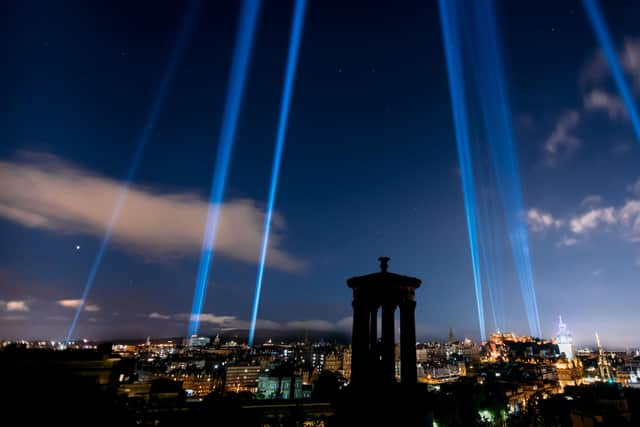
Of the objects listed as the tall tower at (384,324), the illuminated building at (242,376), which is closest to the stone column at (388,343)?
the tall tower at (384,324)

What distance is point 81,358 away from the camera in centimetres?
2592

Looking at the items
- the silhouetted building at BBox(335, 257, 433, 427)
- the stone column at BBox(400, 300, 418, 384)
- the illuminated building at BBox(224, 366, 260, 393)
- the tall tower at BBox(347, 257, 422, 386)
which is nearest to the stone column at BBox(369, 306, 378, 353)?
the silhouetted building at BBox(335, 257, 433, 427)

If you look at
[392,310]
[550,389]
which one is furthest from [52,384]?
[550,389]

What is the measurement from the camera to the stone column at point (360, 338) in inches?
558

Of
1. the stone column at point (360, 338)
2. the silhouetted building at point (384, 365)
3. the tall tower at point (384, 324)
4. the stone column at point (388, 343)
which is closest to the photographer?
the silhouetted building at point (384, 365)

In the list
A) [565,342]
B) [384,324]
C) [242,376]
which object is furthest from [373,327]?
[565,342]

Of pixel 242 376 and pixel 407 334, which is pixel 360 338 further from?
pixel 242 376

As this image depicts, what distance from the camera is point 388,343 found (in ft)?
47.8

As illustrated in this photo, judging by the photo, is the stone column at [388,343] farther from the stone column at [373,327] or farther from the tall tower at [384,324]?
the stone column at [373,327]

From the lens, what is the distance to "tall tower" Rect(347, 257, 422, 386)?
45.9 feet

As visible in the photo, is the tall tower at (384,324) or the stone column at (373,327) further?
the stone column at (373,327)

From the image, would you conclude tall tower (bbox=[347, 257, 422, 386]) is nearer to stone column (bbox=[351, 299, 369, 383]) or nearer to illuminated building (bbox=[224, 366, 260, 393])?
stone column (bbox=[351, 299, 369, 383])

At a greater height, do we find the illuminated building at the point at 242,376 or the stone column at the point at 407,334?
the stone column at the point at 407,334

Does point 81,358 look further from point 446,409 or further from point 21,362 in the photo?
point 446,409
